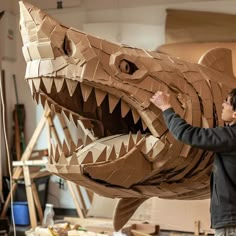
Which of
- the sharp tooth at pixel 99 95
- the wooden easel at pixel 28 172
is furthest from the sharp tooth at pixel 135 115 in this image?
the wooden easel at pixel 28 172

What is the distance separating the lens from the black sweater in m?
1.41

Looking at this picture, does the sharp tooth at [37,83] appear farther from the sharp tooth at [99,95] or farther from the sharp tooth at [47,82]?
the sharp tooth at [99,95]

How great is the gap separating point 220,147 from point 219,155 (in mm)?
80

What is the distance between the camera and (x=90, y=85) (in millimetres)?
1394

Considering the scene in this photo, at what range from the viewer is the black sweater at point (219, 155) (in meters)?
1.41

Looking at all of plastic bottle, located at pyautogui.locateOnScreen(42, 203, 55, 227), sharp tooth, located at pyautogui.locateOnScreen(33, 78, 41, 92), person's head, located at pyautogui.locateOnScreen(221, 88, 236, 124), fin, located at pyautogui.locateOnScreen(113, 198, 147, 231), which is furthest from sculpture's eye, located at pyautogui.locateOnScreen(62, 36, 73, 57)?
A: plastic bottle, located at pyautogui.locateOnScreen(42, 203, 55, 227)

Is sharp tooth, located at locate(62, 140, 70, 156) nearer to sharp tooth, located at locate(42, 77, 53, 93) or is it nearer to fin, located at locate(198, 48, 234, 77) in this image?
sharp tooth, located at locate(42, 77, 53, 93)

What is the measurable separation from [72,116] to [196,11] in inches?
115

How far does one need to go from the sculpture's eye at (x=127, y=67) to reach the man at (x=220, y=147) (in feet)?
0.33

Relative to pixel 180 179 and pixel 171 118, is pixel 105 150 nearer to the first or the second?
pixel 171 118

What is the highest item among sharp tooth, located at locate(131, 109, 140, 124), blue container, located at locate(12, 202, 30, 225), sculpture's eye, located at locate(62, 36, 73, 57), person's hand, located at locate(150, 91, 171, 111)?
sculpture's eye, located at locate(62, 36, 73, 57)

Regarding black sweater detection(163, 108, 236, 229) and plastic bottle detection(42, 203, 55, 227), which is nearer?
black sweater detection(163, 108, 236, 229)

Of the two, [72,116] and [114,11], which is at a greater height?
[114,11]

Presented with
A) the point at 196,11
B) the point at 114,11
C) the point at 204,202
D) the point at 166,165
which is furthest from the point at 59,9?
the point at 166,165
